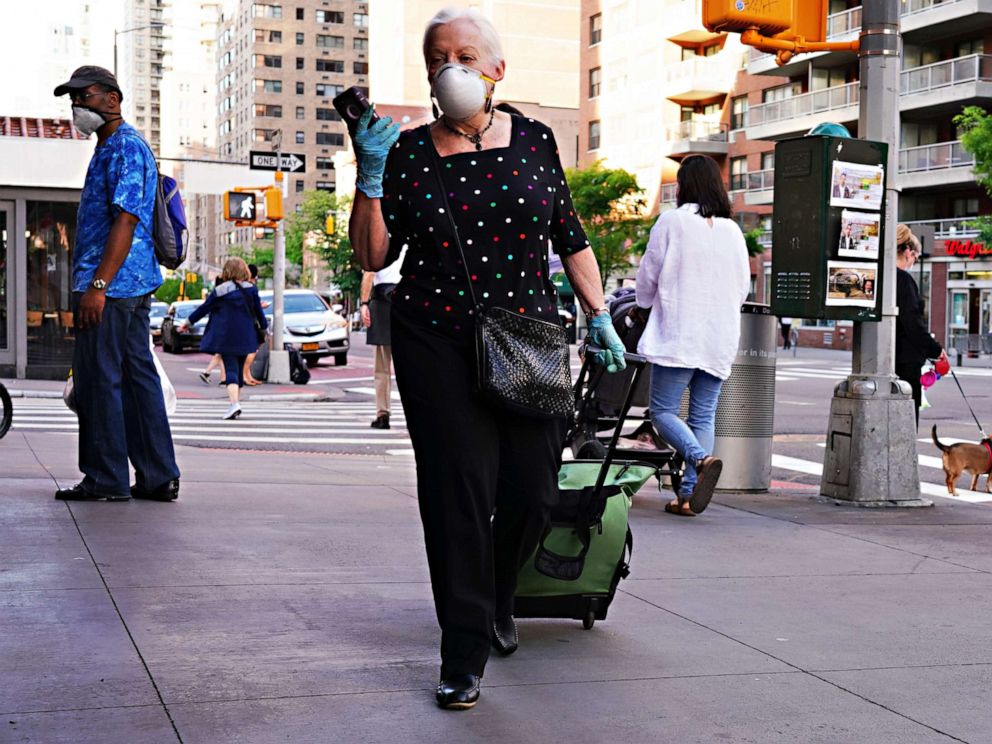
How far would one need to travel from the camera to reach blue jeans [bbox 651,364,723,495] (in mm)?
7672

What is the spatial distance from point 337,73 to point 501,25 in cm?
5563

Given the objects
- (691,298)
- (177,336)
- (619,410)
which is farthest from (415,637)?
(177,336)

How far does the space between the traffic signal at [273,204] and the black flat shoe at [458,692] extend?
20580 millimetres

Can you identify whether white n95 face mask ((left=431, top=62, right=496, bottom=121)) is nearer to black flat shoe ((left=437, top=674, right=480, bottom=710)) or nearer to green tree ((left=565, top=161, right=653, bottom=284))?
black flat shoe ((left=437, top=674, right=480, bottom=710))

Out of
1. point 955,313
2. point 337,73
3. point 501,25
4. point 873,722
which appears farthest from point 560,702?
point 337,73

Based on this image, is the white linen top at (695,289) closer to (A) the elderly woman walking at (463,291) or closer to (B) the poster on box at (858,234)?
(B) the poster on box at (858,234)

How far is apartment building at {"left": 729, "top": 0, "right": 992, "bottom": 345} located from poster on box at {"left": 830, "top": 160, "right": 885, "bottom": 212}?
39.4 meters

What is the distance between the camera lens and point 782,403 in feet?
68.0

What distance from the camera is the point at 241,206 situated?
2411cm

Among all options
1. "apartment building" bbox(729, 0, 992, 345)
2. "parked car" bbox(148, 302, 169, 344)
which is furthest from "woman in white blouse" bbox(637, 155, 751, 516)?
"apartment building" bbox(729, 0, 992, 345)

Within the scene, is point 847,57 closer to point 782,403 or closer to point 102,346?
point 782,403

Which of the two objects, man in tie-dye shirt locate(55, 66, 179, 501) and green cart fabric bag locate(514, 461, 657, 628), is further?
man in tie-dye shirt locate(55, 66, 179, 501)

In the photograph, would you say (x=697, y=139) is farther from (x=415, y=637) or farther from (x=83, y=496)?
(x=415, y=637)

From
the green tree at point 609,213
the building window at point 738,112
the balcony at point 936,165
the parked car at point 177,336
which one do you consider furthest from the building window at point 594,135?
the parked car at point 177,336
